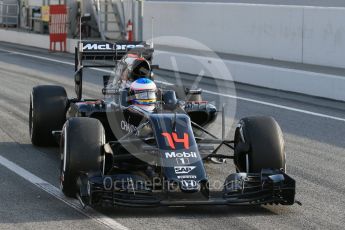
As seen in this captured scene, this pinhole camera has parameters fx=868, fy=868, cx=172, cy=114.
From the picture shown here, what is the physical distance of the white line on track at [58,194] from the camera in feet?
25.9

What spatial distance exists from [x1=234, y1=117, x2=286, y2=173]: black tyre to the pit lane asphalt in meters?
0.51

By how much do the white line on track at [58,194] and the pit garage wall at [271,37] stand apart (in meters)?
8.90

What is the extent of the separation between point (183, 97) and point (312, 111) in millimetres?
4891

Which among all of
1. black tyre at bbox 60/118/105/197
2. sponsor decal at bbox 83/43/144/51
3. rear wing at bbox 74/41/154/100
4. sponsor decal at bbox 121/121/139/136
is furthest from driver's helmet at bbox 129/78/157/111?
sponsor decal at bbox 83/43/144/51

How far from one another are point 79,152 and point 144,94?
1.61m

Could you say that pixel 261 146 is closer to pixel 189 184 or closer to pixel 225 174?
pixel 189 184

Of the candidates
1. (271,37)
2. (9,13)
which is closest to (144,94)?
(271,37)

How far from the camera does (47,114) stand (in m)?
11.6

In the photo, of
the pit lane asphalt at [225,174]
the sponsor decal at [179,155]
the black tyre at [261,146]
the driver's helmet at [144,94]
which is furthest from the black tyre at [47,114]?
the sponsor decal at [179,155]

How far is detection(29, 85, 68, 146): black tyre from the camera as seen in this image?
38.0ft

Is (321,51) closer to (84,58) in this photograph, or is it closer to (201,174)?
(84,58)

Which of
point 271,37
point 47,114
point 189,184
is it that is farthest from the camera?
point 271,37

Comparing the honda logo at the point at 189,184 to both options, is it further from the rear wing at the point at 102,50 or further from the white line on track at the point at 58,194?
the rear wing at the point at 102,50

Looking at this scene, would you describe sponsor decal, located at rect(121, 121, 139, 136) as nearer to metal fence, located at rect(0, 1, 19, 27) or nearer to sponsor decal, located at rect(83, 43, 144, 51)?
sponsor decal, located at rect(83, 43, 144, 51)
